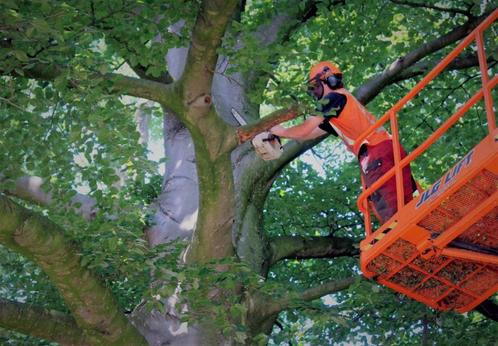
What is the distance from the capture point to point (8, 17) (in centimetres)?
496

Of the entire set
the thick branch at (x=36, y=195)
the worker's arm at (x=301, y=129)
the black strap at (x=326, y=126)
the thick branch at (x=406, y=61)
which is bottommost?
the worker's arm at (x=301, y=129)

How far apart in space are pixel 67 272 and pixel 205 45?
1772 mm

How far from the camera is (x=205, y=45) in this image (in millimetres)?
5598

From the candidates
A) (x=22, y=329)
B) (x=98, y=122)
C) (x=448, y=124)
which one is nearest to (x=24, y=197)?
(x=22, y=329)

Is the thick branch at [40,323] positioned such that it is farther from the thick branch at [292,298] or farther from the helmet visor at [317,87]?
the helmet visor at [317,87]

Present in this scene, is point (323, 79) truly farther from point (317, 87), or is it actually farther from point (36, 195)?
point (36, 195)

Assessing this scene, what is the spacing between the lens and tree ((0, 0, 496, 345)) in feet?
18.3

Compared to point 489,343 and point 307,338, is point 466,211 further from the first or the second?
point 307,338

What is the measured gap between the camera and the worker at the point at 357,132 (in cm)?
625

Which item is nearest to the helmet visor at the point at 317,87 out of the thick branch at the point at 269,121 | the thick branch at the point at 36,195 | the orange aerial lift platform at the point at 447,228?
the orange aerial lift platform at the point at 447,228

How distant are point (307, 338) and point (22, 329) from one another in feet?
13.6

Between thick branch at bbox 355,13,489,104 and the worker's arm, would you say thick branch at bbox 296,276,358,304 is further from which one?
thick branch at bbox 355,13,489,104

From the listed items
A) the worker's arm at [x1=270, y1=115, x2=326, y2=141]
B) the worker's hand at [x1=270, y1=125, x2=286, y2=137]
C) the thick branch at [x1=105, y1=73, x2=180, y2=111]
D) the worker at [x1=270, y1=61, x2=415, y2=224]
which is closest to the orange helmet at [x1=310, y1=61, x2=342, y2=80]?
the worker at [x1=270, y1=61, x2=415, y2=224]

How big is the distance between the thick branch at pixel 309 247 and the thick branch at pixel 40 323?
7.92ft
